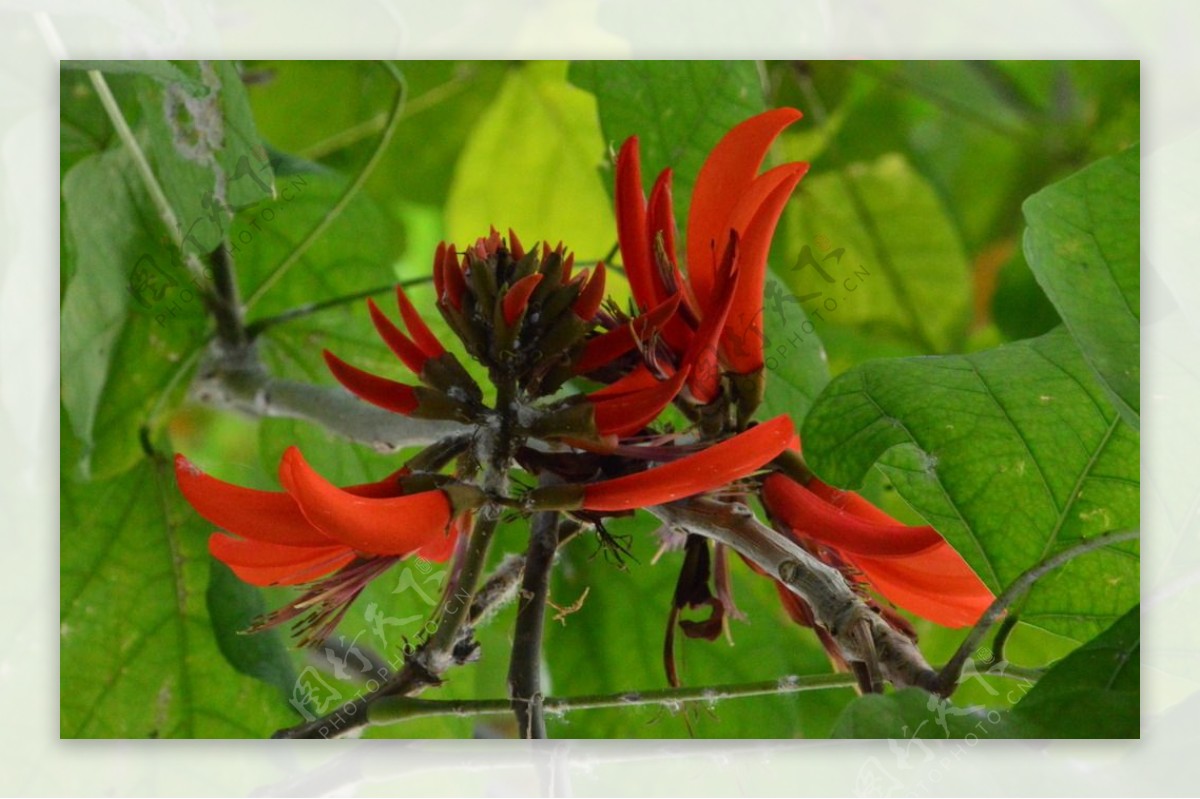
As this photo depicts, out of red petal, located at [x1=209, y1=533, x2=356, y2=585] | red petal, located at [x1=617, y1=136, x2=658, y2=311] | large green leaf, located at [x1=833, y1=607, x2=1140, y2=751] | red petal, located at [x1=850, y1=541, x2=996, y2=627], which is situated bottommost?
large green leaf, located at [x1=833, y1=607, x2=1140, y2=751]

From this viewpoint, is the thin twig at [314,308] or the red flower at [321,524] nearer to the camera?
the red flower at [321,524]

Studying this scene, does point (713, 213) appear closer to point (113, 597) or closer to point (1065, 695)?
point (1065, 695)

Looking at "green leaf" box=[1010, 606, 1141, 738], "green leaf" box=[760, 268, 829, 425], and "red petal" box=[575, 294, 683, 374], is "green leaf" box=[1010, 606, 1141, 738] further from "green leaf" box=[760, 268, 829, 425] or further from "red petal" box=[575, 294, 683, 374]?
"red petal" box=[575, 294, 683, 374]

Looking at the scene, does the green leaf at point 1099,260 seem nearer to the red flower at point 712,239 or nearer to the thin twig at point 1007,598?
the thin twig at point 1007,598

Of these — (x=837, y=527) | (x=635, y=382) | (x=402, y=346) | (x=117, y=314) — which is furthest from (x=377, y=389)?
(x=117, y=314)

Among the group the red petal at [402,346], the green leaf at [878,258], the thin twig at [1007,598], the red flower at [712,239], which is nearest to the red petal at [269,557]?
the red petal at [402,346]

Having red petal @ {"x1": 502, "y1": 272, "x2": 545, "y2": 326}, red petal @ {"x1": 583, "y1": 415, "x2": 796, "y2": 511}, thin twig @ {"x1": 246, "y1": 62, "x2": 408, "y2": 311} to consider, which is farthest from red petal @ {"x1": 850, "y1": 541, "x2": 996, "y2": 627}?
thin twig @ {"x1": 246, "y1": 62, "x2": 408, "y2": 311}

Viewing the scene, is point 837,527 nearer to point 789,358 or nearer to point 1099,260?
point 789,358
